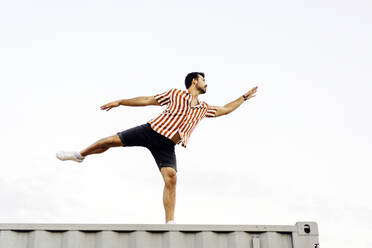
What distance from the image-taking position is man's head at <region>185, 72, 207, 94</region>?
5.14 m

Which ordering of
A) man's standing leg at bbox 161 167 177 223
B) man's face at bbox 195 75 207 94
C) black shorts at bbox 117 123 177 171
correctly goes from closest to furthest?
1. man's standing leg at bbox 161 167 177 223
2. black shorts at bbox 117 123 177 171
3. man's face at bbox 195 75 207 94

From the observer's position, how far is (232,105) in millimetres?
5426

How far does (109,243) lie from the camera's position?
367cm

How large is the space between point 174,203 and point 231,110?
57.1 inches

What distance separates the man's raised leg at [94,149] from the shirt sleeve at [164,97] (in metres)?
0.64

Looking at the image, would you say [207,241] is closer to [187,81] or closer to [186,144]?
[186,144]

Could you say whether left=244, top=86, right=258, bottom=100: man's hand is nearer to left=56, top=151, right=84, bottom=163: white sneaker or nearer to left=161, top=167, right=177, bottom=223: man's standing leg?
left=161, top=167, right=177, bottom=223: man's standing leg

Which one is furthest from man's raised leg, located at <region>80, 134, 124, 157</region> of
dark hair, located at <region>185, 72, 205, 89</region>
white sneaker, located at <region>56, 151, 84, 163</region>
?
dark hair, located at <region>185, 72, 205, 89</region>

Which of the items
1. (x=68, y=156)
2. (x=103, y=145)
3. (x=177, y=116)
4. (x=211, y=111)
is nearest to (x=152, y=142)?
(x=177, y=116)

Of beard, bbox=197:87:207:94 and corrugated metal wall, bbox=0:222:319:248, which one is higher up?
beard, bbox=197:87:207:94

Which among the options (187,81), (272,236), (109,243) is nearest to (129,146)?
(187,81)

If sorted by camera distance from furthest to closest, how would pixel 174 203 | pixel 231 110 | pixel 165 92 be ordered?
pixel 231 110
pixel 165 92
pixel 174 203

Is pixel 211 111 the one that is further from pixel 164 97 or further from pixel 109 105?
pixel 109 105

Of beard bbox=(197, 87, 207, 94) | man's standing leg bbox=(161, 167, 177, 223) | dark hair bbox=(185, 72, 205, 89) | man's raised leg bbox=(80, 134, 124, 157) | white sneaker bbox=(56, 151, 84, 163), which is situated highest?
dark hair bbox=(185, 72, 205, 89)
